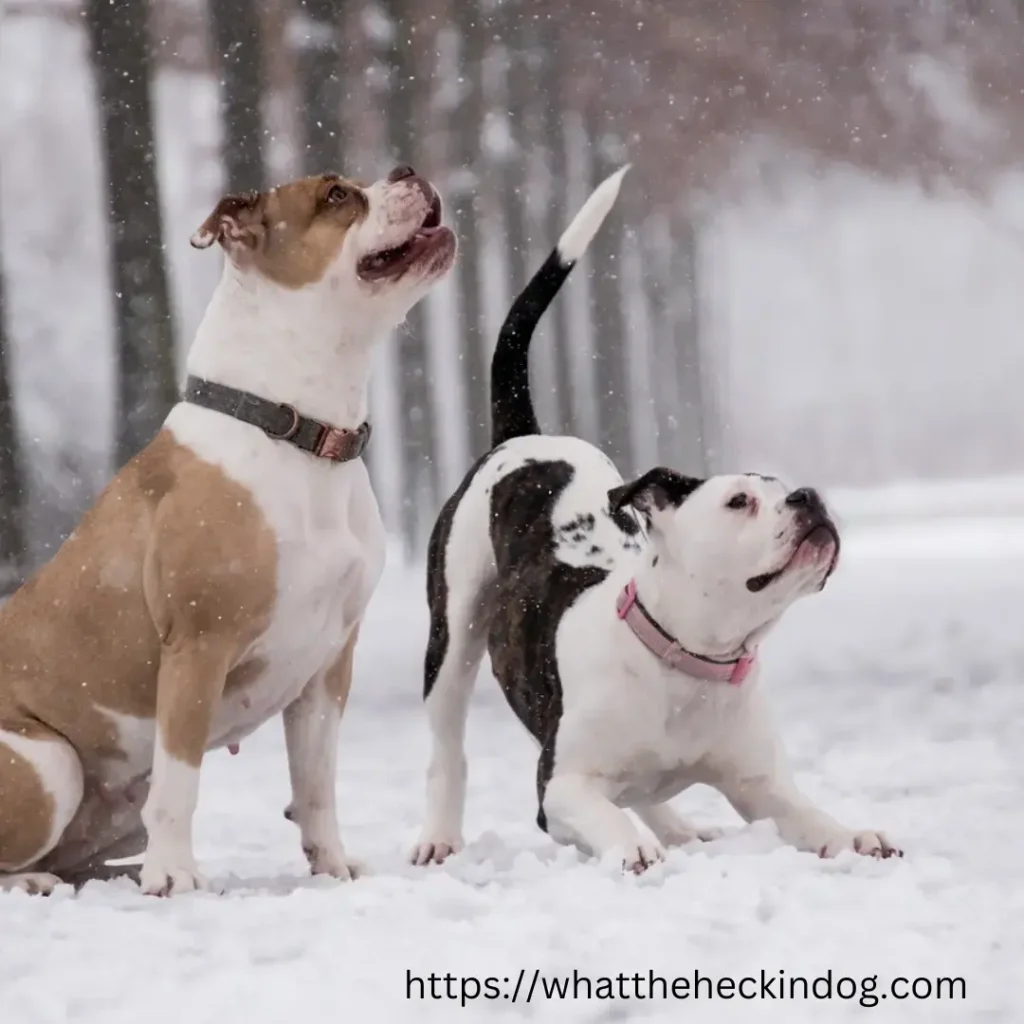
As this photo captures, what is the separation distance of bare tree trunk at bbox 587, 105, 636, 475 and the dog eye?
477 inches

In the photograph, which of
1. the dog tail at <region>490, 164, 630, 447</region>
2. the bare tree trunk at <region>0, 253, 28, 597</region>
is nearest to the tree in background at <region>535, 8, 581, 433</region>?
the bare tree trunk at <region>0, 253, 28, 597</region>

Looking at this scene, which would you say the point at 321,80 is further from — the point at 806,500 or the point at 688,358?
the point at 688,358

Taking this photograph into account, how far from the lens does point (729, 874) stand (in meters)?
3.60

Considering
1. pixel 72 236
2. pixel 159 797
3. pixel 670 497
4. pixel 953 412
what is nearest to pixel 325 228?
pixel 670 497

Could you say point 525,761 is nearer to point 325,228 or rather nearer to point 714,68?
point 325,228

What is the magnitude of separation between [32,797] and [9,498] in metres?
6.32

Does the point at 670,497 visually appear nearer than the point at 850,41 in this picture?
Yes

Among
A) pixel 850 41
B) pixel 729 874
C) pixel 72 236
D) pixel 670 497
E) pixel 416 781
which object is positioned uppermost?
pixel 850 41

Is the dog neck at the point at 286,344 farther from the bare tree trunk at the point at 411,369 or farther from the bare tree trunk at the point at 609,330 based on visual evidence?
the bare tree trunk at the point at 609,330

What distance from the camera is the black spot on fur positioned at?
14.6 feet

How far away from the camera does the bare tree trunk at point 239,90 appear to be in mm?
10023

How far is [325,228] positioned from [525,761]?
10.9 ft

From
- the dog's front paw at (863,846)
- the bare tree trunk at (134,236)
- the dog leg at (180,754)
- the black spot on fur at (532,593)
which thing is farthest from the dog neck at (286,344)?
the bare tree trunk at (134,236)

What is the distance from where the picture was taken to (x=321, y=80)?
11.5 metres
